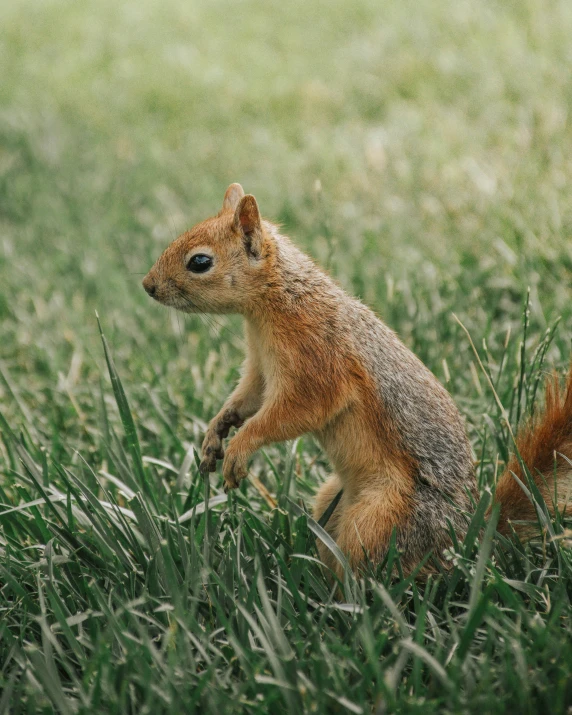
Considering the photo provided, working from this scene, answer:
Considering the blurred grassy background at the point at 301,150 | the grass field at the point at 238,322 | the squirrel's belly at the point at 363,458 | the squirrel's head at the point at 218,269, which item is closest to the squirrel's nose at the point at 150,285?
the squirrel's head at the point at 218,269

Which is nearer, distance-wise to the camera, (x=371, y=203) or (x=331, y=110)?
(x=371, y=203)

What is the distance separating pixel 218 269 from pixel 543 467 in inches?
40.1

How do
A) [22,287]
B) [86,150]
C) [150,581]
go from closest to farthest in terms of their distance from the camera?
[150,581], [22,287], [86,150]

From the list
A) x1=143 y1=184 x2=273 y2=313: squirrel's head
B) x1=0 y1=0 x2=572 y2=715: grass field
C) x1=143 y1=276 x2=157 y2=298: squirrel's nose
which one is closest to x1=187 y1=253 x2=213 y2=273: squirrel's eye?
x1=143 y1=184 x2=273 y2=313: squirrel's head

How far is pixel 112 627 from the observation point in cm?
Answer: 186

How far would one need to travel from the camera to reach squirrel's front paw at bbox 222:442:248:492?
2.35 m

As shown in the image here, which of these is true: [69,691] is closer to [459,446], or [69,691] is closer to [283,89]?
[459,446]

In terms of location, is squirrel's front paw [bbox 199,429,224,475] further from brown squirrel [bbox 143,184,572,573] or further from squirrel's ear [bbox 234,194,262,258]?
squirrel's ear [bbox 234,194,262,258]

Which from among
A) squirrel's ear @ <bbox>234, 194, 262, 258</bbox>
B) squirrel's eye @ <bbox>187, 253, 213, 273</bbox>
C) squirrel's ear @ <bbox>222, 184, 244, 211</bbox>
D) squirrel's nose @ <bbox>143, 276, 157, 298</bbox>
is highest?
squirrel's ear @ <bbox>222, 184, 244, 211</bbox>

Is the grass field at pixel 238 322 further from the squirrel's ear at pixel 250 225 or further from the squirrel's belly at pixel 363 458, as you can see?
the squirrel's ear at pixel 250 225

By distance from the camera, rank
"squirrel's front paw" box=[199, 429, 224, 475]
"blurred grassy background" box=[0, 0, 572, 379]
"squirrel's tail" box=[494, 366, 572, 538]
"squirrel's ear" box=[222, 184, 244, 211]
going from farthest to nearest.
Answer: "blurred grassy background" box=[0, 0, 572, 379], "squirrel's ear" box=[222, 184, 244, 211], "squirrel's front paw" box=[199, 429, 224, 475], "squirrel's tail" box=[494, 366, 572, 538]

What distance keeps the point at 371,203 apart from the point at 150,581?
3570 mm

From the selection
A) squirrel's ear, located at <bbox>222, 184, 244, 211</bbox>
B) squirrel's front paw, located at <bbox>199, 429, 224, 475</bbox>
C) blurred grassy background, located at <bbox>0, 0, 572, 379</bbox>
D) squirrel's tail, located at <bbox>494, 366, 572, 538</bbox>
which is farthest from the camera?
blurred grassy background, located at <bbox>0, 0, 572, 379</bbox>

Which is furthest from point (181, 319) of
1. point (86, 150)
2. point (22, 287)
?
point (86, 150)
